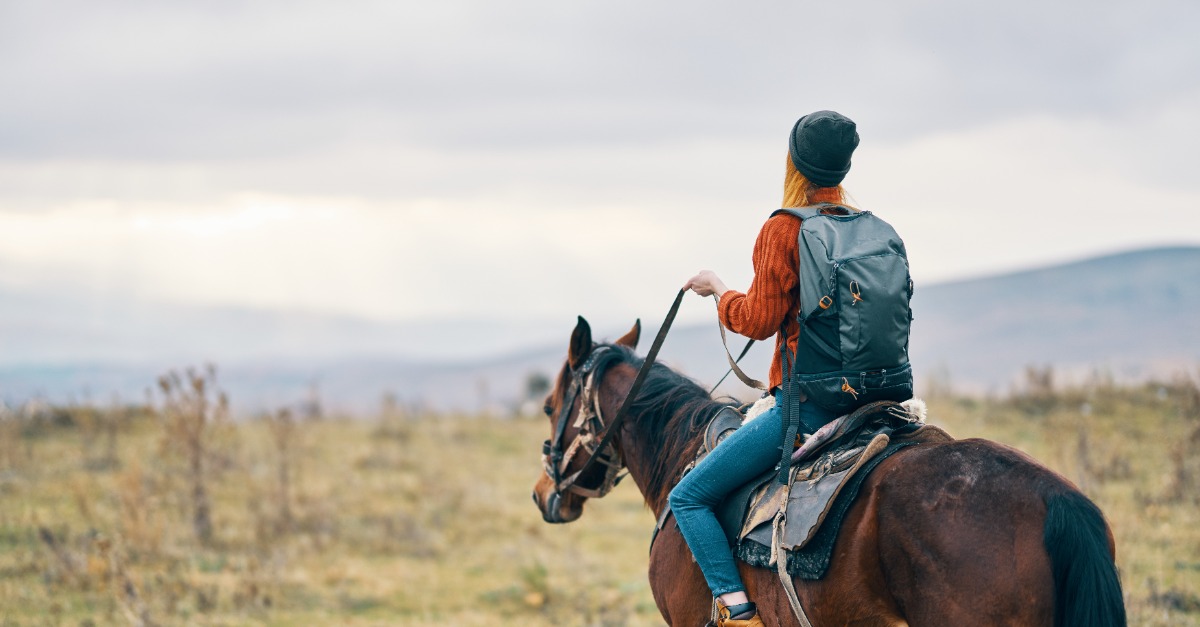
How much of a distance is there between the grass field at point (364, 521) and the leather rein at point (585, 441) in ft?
9.84

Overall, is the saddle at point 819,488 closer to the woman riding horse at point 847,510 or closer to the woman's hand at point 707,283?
the woman riding horse at point 847,510

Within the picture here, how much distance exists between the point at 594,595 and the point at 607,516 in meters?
4.13

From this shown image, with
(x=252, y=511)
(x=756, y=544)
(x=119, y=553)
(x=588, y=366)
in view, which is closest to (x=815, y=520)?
(x=756, y=544)

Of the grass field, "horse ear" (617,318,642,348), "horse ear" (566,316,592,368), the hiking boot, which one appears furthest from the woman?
the grass field

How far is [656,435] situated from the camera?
5.23 meters

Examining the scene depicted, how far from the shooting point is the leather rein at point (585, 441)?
550 centimetres

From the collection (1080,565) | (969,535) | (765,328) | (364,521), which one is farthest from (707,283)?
(364,521)

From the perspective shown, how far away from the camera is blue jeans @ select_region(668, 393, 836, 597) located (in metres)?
4.09

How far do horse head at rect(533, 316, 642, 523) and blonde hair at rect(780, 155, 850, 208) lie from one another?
1.60m

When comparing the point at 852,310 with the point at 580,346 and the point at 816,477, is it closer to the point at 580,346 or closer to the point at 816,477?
the point at 816,477

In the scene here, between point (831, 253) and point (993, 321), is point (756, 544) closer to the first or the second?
point (831, 253)

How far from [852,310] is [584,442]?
2286mm

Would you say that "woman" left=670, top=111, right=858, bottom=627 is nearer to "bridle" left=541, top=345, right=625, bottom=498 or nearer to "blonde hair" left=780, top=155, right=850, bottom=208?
"blonde hair" left=780, top=155, right=850, bottom=208

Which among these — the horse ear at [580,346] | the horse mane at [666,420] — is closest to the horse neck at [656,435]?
the horse mane at [666,420]
